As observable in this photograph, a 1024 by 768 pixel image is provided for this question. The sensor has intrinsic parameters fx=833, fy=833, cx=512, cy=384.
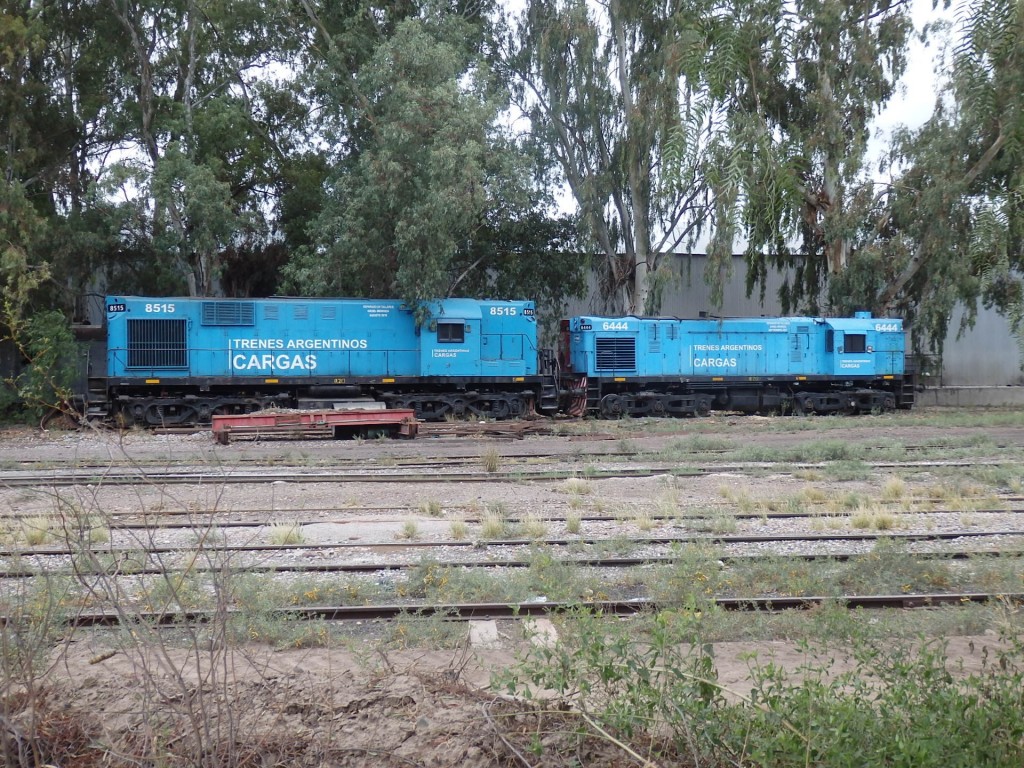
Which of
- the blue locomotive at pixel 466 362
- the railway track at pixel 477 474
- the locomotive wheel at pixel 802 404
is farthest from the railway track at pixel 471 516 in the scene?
the locomotive wheel at pixel 802 404

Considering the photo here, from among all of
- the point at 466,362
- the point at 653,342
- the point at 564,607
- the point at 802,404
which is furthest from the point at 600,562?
the point at 802,404

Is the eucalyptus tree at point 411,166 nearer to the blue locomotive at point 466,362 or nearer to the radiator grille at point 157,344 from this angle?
the blue locomotive at point 466,362

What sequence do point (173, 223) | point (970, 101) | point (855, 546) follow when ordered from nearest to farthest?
point (970, 101) → point (855, 546) → point (173, 223)

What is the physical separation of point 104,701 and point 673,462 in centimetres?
1366

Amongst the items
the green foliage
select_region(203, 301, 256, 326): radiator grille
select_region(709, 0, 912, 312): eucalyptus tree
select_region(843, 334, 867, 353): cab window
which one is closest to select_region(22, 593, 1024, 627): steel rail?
select_region(709, 0, 912, 312): eucalyptus tree

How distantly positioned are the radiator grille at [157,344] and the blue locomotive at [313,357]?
0.03 m

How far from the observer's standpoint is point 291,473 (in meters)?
15.3

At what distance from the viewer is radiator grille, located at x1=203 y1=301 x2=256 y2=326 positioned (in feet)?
79.8

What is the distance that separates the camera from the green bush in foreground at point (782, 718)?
136 inches

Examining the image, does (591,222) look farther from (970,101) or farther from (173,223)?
(970,101)

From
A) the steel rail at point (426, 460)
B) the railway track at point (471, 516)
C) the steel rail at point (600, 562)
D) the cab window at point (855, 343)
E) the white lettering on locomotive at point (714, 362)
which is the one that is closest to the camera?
the steel rail at point (600, 562)

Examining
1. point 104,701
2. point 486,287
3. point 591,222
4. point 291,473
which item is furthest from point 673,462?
point 486,287

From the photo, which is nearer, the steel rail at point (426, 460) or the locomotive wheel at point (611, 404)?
the steel rail at point (426, 460)

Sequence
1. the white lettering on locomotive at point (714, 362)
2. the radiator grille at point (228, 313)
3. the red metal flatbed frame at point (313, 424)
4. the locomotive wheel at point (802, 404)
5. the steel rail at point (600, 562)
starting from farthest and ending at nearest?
the locomotive wheel at point (802, 404) < the white lettering on locomotive at point (714, 362) < the radiator grille at point (228, 313) < the red metal flatbed frame at point (313, 424) < the steel rail at point (600, 562)
